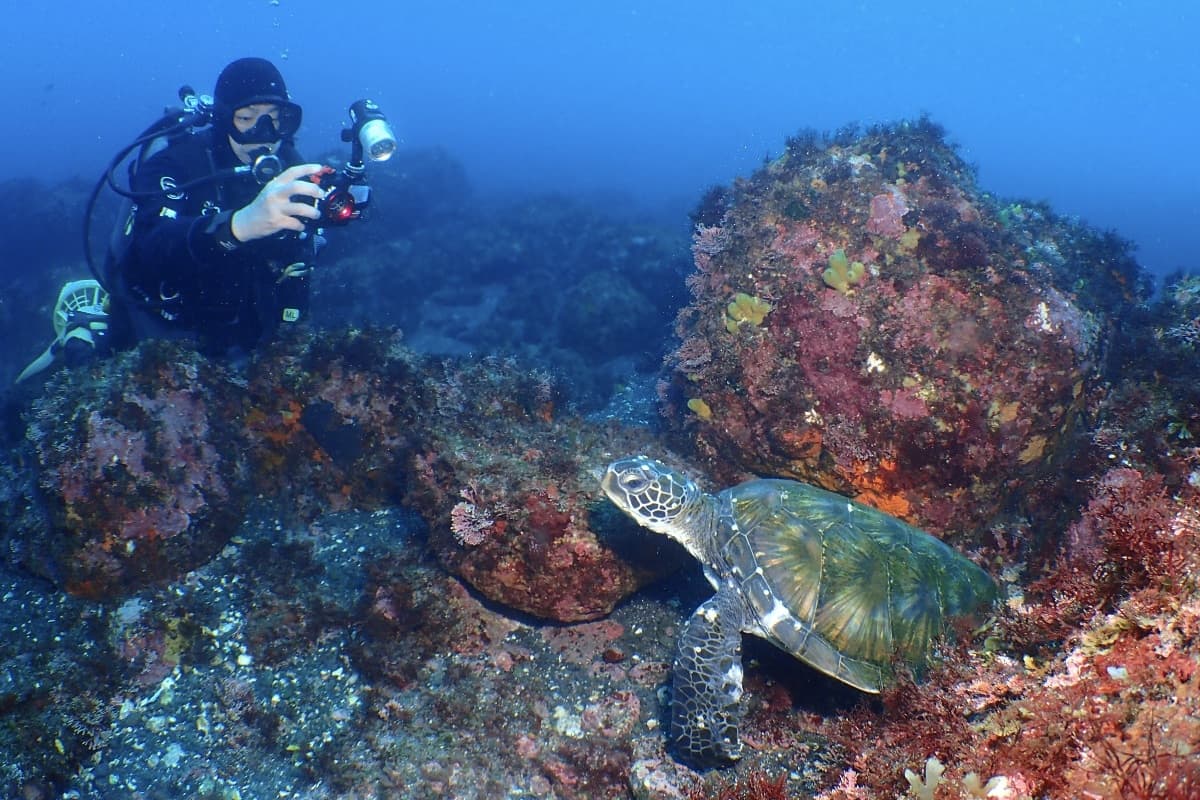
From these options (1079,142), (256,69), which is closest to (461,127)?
(256,69)

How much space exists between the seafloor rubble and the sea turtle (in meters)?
0.32

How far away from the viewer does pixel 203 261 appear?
5055 mm

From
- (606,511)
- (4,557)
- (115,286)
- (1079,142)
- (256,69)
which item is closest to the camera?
(606,511)

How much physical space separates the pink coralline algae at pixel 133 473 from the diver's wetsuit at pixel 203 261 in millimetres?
728

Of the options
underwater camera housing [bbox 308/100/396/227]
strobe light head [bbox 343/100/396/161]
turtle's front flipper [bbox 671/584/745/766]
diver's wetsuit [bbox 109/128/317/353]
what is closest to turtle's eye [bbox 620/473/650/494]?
turtle's front flipper [bbox 671/584/745/766]

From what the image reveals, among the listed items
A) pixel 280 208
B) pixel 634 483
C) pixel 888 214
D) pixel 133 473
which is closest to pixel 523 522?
pixel 634 483

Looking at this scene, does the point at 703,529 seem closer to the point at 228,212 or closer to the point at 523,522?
the point at 523,522

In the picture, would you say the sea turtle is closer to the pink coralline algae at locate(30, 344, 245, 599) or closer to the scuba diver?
the scuba diver

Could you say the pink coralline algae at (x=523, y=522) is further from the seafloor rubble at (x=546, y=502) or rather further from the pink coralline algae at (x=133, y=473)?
the pink coralline algae at (x=133, y=473)

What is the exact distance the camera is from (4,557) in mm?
4867

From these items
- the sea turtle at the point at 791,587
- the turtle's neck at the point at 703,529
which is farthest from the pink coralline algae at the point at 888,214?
the turtle's neck at the point at 703,529

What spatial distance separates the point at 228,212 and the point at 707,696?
5.36 metres

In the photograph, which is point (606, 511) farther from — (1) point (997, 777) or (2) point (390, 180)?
(2) point (390, 180)

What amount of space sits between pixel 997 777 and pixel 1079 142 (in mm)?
109168
